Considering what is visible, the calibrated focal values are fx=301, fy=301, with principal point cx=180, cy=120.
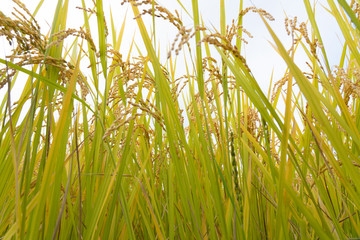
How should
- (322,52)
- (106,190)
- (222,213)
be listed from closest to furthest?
(222,213), (106,190), (322,52)

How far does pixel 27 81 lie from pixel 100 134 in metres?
0.52

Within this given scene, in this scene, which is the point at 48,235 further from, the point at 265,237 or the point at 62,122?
the point at 265,237

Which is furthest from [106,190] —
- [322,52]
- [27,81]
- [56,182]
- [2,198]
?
[322,52]

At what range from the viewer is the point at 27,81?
153cm

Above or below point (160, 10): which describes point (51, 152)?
below

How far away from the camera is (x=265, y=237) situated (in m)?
1.50

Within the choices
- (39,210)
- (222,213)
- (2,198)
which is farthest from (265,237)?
(2,198)

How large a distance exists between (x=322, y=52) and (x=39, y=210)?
1224 millimetres

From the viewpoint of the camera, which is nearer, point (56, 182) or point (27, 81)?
point (56, 182)

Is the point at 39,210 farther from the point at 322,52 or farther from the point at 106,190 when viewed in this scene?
the point at 322,52

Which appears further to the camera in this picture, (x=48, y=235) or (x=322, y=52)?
(x=322, y=52)

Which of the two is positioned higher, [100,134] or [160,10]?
[160,10]

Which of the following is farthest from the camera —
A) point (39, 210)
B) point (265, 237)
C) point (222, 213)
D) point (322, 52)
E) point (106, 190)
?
point (265, 237)

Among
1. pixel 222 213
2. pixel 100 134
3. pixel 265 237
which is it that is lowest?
pixel 265 237
